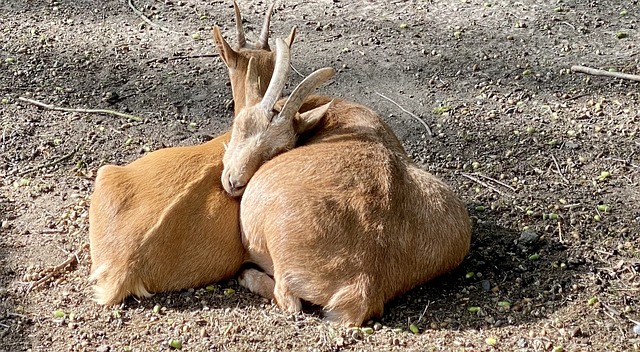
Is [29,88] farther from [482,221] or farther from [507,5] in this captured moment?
[507,5]

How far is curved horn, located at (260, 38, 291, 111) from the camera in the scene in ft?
17.9

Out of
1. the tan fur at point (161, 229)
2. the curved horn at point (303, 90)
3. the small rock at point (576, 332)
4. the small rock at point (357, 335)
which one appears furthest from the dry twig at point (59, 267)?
the small rock at point (576, 332)

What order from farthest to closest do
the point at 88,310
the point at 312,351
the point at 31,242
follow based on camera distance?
the point at 31,242 → the point at 88,310 → the point at 312,351

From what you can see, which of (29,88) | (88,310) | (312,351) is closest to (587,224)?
(312,351)

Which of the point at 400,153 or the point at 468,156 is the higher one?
the point at 400,153

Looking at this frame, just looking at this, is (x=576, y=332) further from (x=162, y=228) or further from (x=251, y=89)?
(x=251, y=89)

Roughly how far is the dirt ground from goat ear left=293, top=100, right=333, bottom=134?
1.11 metres

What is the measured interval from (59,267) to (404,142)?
9.52 ft

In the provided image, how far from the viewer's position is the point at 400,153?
19.1 feet

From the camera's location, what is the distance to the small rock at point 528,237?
5.87 metres

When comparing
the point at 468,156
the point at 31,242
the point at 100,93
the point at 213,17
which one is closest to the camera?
the point at 31,242

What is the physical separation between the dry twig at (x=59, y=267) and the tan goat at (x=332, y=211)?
1081 millimetres

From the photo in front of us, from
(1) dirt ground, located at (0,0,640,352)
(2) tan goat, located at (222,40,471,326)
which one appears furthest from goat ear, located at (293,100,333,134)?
(1) dirt ground, located at (0,0,640,352)

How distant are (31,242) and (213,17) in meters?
3.90
